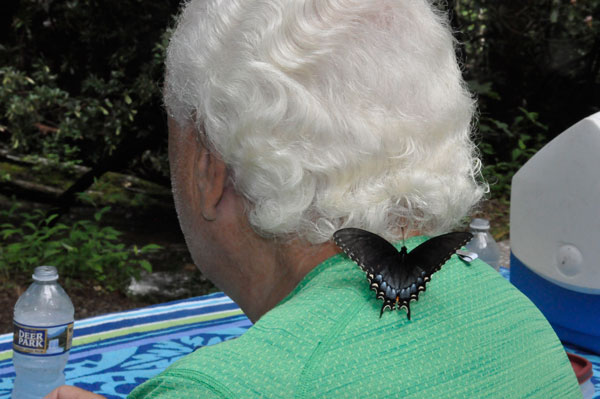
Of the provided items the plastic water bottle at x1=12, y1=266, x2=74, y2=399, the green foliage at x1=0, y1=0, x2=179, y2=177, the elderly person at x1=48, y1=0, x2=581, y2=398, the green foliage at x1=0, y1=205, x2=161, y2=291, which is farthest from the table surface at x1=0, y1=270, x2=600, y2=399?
the green foliage at x1=0, y1=0, x2=179, y2=177

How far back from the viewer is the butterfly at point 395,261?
896 millimetres

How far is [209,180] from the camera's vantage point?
113 centimetres

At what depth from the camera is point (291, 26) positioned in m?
1.01

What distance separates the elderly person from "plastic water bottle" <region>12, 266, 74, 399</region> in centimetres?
39

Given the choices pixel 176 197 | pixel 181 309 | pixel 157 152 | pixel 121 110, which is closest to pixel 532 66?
pixel 157 152

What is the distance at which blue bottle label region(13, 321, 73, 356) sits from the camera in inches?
57.0

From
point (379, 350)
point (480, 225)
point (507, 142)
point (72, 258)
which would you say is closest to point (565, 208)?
point (480, 225)

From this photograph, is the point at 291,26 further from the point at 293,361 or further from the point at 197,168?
the point at 293,361

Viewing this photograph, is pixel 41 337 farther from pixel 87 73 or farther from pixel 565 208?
pixel 87 73

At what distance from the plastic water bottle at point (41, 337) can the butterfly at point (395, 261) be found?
2.57 feet

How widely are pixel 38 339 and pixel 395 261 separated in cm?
83

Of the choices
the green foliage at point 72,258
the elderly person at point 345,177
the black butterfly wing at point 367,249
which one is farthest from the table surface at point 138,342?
the green foliage at point 72,258

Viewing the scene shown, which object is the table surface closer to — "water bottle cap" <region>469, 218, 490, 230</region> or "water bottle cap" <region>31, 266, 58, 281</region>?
"water bottle cap" <region>31, 266, 58, 281</region>

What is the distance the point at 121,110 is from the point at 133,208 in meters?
1.36
